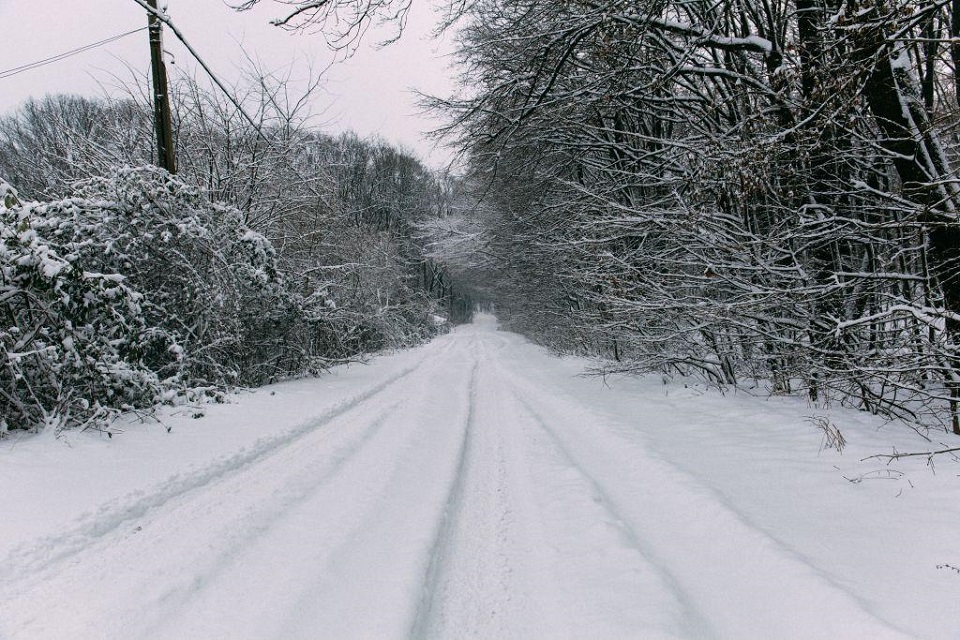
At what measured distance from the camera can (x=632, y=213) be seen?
21.6 feet

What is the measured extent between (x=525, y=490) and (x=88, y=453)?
434 centimetres

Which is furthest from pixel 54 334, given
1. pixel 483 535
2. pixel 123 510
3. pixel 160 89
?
pixel 483 535

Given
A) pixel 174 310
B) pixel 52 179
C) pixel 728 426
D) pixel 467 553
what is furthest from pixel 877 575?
pixel 52 179

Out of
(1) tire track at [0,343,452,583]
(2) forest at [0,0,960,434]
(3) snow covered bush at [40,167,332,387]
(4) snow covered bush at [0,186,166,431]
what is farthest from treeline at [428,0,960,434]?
(4) snow covered bush at [0,186,166,431]

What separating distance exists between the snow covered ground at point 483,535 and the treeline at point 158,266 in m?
0.88

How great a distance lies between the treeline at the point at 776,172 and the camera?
363 centimetres

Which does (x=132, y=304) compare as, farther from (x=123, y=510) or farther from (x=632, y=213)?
(x=632, y=213)

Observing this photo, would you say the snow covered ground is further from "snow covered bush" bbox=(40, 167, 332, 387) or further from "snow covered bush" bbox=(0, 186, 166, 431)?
"snow covered bush" bbox=(40, 167, 332, 387)

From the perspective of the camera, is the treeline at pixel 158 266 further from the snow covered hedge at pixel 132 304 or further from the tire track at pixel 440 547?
the tire track at pixel 440 547

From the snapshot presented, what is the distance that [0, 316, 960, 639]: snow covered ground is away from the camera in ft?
6.41

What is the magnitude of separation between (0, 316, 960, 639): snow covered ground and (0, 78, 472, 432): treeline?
34.5 inches

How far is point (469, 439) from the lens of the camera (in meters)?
5.22

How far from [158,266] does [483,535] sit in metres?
7.19

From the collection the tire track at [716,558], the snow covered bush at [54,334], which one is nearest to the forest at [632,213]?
the snow covered bush at [54,334]
